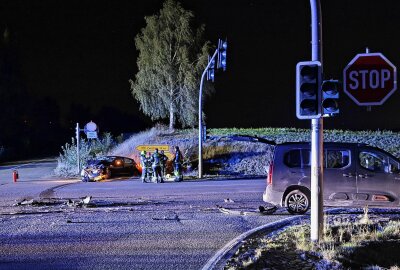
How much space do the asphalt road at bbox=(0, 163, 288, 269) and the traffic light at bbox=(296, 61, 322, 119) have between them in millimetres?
2870

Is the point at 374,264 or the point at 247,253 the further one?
the point at 247,253

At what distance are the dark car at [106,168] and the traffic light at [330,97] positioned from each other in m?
19.7

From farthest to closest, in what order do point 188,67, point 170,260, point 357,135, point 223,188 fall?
point 188,67, point 357,135, point 223,188, point 170,260

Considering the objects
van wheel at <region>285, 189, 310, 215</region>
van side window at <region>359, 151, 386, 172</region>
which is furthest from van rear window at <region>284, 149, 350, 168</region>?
van wheel at <region>285, 189, 310, 215</region>

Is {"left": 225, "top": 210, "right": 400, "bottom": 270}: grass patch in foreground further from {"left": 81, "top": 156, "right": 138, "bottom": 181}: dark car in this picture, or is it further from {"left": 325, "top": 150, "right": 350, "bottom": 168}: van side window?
{"left": 81, "top": 156, "right": 138, "bottom": 181}: dark car

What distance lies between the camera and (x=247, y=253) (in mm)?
8609

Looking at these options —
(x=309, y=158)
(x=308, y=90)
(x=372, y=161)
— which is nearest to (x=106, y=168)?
(x=309, y=158)

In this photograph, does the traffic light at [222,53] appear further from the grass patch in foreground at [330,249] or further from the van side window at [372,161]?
the grass patch in foreground at [330,249]

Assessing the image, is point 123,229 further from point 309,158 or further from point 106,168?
point 106,168

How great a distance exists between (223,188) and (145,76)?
2282cm

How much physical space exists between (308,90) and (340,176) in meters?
4.98

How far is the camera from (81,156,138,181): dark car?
88.3 ft

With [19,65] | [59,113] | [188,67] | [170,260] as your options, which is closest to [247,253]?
[170,260]

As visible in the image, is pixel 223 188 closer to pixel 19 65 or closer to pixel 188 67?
pixel 188 67
